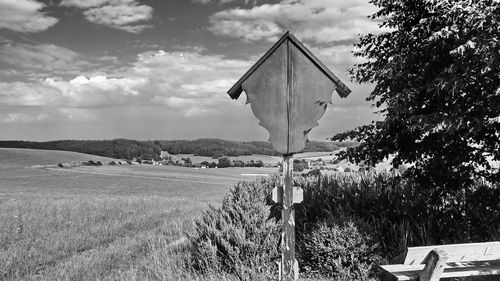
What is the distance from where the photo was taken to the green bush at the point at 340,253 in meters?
6.71

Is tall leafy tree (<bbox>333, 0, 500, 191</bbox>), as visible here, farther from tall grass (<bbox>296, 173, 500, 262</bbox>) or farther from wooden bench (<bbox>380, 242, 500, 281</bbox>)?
wooden bench (<bbox>380, 242, 500, 281</bbox>)

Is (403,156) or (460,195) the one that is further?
(460,195)

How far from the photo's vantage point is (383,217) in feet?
27.9

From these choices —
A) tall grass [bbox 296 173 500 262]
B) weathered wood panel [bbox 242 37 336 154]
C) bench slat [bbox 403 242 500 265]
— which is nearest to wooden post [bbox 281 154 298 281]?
weathered wood panel [bbox 242 37 336 154]

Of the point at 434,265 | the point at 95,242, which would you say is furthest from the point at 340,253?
the point at 95,242

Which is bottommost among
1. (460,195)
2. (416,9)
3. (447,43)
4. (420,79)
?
(460,195)

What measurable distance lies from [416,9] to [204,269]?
6002 millimetres

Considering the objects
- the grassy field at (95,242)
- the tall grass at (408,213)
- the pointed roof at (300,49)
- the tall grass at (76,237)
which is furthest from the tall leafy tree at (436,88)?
the tall grass at (76,237)

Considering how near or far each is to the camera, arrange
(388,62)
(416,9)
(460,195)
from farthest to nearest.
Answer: (460,195), (416,9), (388,62)

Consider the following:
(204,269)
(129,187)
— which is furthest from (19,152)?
(204,269)

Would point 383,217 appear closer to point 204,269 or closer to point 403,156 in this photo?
point 403,156

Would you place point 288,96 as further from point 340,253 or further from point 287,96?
point 340,253

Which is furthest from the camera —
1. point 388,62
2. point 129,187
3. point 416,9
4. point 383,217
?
point 129,187

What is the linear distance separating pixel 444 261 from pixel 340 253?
7.75 feet
